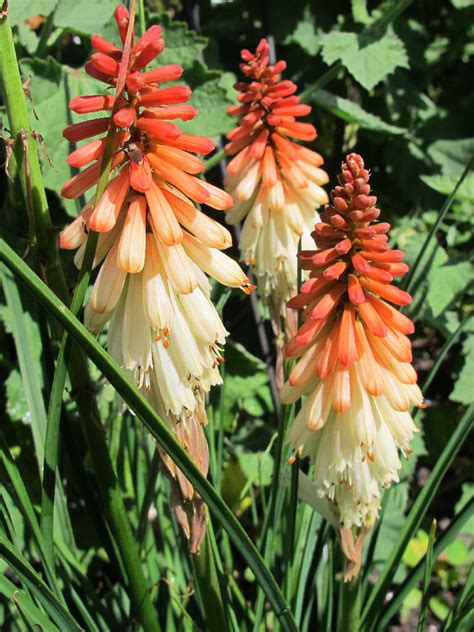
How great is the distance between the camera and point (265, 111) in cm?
227

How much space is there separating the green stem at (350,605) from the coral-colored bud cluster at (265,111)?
4.11 ft

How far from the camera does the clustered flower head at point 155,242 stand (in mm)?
1341

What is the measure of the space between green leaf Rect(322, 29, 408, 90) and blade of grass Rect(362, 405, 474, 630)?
150 centimetres

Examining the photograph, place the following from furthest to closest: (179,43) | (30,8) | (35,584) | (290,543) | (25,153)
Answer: (179,43)
(30,8)
(290,543)
(35,584)
(25,153)

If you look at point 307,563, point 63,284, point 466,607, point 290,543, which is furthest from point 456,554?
point 63,284

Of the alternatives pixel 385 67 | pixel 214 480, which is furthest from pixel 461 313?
pixel 214 480

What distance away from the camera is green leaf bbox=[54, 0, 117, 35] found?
2582 millimetres

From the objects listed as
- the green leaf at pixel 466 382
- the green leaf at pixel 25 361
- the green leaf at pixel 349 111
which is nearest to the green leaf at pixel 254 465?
the green leaf at pixel 466 382

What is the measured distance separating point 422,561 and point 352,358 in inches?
24.4

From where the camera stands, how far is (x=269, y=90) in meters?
2.21

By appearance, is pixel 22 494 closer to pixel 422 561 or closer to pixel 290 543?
pixel 290 543

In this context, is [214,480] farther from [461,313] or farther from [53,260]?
[461,313]

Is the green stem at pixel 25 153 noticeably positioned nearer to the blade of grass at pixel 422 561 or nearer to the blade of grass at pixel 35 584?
the blade of grass at pixel 35 584

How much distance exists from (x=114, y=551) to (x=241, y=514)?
5.10ft
